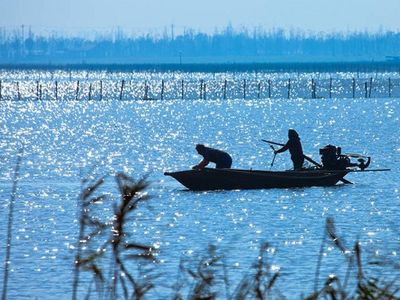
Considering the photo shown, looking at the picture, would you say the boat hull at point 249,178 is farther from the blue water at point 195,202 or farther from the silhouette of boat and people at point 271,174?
the blue water at point 195,202

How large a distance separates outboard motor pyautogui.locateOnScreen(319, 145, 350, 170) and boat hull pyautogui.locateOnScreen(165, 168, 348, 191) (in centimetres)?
17

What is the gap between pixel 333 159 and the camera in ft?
107

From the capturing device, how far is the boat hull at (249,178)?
31.9 metres

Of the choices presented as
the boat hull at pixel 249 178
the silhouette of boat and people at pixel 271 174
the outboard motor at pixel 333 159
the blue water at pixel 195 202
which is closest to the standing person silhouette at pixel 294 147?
the silhouette of boat and people at pixel 271 174

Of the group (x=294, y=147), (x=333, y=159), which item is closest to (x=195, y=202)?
(x=294, y=147)

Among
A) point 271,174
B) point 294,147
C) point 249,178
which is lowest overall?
point 249,178

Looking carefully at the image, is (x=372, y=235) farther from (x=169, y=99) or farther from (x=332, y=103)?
(x=169, y=99)

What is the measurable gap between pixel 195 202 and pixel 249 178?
1943mm

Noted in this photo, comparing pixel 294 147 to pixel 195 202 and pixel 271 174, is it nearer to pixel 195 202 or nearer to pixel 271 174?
pixel 271 174

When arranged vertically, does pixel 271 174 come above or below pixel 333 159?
below

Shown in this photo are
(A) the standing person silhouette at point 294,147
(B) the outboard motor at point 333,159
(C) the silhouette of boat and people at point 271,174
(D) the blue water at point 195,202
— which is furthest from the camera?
(B) the outboard motor at point 333,159

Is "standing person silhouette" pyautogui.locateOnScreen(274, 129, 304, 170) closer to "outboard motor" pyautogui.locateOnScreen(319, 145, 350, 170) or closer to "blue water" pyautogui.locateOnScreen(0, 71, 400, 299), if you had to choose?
"outboard motor" pyautogui.locateOnScreen(319, 145, 350, 170)

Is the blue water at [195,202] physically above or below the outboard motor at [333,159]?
below

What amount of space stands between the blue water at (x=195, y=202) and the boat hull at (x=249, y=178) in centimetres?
23
